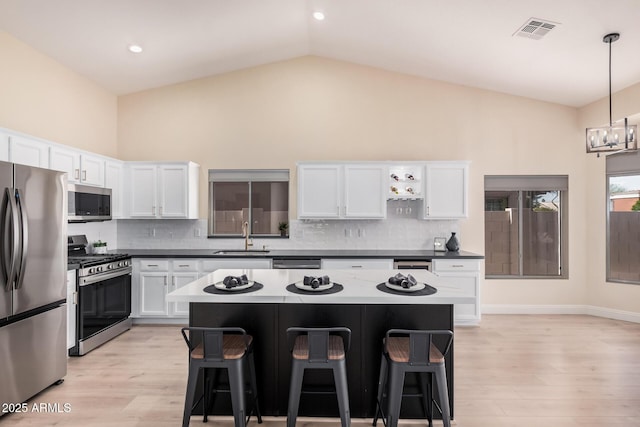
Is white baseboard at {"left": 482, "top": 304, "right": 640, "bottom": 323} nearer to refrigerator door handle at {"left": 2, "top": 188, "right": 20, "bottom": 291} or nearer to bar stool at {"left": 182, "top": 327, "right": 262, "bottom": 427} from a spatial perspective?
bar stool at {"left": 182, "top": 327, "right": 262, "bottom": 427}

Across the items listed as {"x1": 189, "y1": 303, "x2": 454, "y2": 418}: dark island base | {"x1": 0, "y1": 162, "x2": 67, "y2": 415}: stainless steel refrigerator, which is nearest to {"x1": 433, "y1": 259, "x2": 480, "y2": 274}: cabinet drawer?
{"x1": 189, "y1": 303, "x2": 454, "y2": 418}: dark island base

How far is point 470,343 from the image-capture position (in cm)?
402

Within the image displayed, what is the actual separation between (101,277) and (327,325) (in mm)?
2867

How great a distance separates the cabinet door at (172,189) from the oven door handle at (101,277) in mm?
924

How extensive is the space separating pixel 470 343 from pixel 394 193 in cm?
211

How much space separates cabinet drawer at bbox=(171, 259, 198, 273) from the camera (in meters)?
4.60

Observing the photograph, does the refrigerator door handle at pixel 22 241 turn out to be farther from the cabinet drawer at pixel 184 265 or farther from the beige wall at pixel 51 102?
the cabinet drawer at pixel 184 265

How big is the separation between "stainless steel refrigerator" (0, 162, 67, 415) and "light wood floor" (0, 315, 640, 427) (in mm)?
262

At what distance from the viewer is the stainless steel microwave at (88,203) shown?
3.86m

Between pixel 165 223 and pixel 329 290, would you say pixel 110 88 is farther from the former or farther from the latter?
pixel 329 290

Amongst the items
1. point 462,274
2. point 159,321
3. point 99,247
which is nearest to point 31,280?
point 99,247

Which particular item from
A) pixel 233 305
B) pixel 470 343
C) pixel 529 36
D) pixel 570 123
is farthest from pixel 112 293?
pixel 570 123

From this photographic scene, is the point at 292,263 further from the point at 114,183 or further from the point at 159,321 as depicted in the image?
the point at 114,183

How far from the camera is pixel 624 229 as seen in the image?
16.2ft
